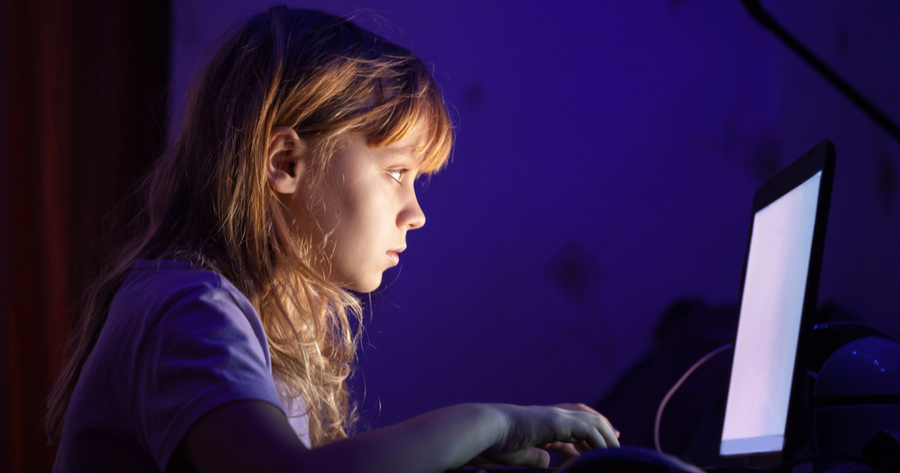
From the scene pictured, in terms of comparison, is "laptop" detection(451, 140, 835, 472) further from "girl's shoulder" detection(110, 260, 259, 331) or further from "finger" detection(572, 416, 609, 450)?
"girl's shoulder" detection(110, 260, 259, 331)

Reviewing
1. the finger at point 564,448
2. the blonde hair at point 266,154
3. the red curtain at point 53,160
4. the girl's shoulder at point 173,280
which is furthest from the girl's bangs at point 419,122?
the red curtain at point 53,160

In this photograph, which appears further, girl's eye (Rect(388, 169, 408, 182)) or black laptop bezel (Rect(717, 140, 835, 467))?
girl's eye (Rect(388, 169, 408, 182))

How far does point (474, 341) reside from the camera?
4.06 ft

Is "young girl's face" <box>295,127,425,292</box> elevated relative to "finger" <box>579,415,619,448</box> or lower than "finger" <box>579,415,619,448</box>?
elevated

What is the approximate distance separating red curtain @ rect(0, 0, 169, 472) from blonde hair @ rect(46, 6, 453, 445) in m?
0.50

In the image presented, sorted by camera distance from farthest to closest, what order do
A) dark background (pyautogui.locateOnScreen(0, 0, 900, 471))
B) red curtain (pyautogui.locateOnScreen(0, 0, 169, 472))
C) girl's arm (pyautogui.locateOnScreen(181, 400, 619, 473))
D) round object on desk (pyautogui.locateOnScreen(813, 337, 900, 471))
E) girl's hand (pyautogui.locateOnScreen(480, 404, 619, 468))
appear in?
1. dark background (pyautogui.locateOnScreen(0, 0, 900, 471))
2. red curtain (pyautogui.locateOnScreen(0, 0, 169, 472))
3. round object on desk (pyautogui.locateOnScreen(813, 337, 900, 471))
4. girl's hand (pyautogui.locateOnScreen(480, 404, 619, 468))
5. girl's arm (pyautogui.locateOnScreen(181, 400, 619, 473))

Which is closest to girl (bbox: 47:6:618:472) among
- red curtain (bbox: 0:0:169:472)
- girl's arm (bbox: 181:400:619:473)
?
girl's arm (bbox: 181:400:619:473)

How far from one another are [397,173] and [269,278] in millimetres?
195

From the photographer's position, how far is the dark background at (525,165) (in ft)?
3.68

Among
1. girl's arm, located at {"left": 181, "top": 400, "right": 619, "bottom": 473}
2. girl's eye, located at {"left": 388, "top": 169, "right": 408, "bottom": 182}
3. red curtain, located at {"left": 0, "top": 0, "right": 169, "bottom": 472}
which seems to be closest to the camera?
girl's arm, located at {"left": 181, "top": 400, "right": 619, "bottom": 473}

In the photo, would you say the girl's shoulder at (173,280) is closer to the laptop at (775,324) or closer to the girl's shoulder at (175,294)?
the girl's shoulder at (175,294)

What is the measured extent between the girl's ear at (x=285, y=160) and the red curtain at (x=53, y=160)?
0.70 m

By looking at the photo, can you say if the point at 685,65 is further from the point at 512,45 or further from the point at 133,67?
the point at 133,67

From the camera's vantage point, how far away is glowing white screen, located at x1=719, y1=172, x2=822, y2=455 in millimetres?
514
